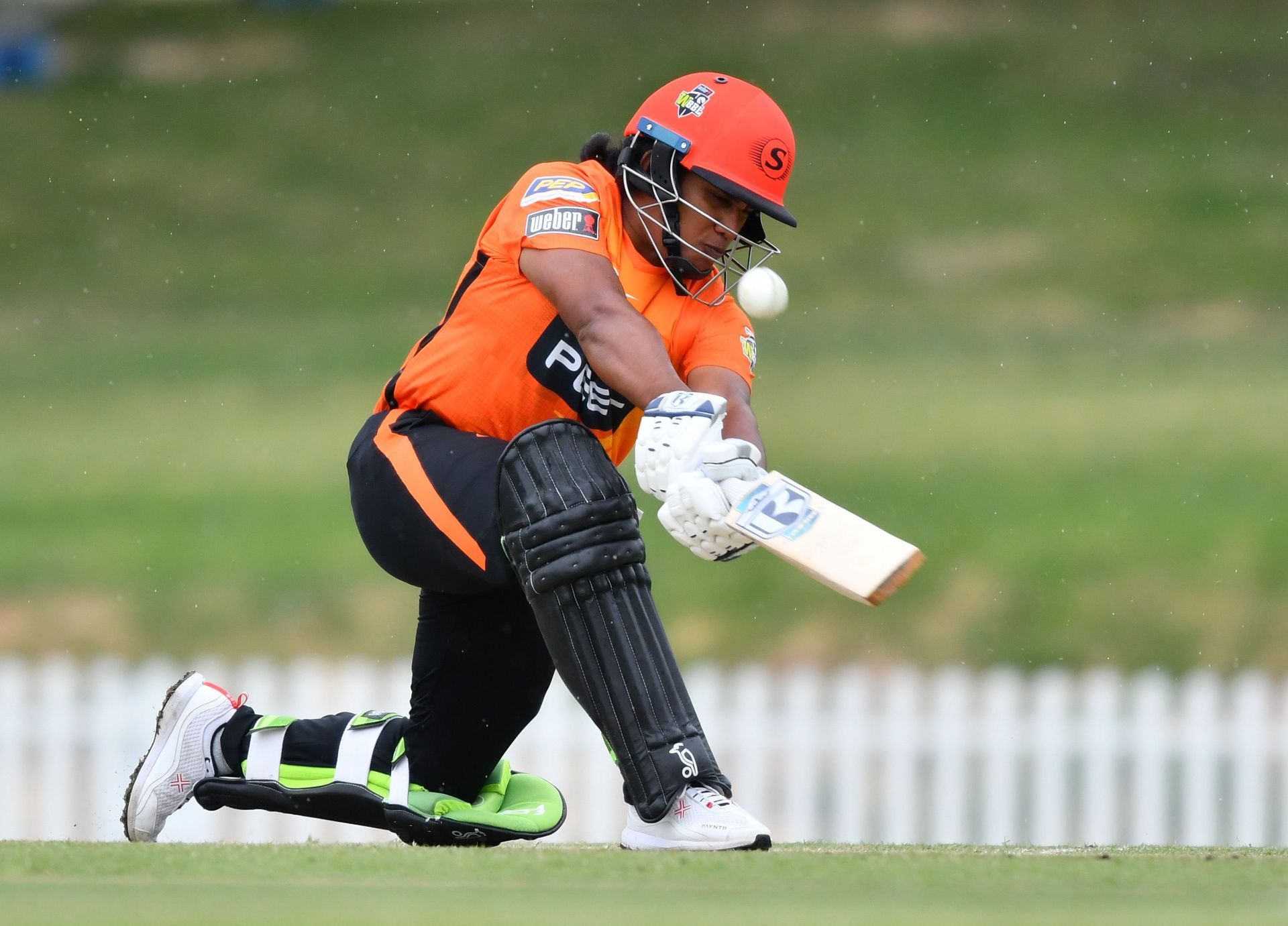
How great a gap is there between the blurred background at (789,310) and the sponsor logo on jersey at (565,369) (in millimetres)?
4621

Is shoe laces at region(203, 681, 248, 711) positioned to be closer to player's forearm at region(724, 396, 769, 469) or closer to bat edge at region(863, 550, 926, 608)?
player's forearm at region(724, 396, 769, 469)

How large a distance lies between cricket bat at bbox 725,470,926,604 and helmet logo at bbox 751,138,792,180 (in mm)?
850

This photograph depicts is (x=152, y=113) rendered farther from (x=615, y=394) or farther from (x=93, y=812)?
(x=615, y=394)

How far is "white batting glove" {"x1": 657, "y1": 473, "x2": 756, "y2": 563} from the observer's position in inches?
146

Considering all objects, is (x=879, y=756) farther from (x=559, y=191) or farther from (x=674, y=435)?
(x=674, y=435)

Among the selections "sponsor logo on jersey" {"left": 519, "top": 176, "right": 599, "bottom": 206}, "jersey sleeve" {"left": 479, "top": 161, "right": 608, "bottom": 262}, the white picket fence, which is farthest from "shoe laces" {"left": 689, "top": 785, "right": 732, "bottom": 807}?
the white picket fence

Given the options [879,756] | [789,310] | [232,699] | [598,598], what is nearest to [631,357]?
[598,598]

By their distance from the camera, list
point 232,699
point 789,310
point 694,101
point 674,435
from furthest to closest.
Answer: point 789,310 → point 232,699 → point 694,101 → point 674,435

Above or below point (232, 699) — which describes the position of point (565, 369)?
above

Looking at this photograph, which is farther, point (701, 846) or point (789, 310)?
point (789, 310)

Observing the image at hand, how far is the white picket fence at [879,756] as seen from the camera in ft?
25.5

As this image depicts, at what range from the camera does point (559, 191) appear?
4.21 m

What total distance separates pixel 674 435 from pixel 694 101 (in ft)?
3.11

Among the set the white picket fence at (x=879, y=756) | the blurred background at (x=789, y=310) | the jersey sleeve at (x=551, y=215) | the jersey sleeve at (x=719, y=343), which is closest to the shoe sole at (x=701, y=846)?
the jersey sleeve at (x=719, y=343)
